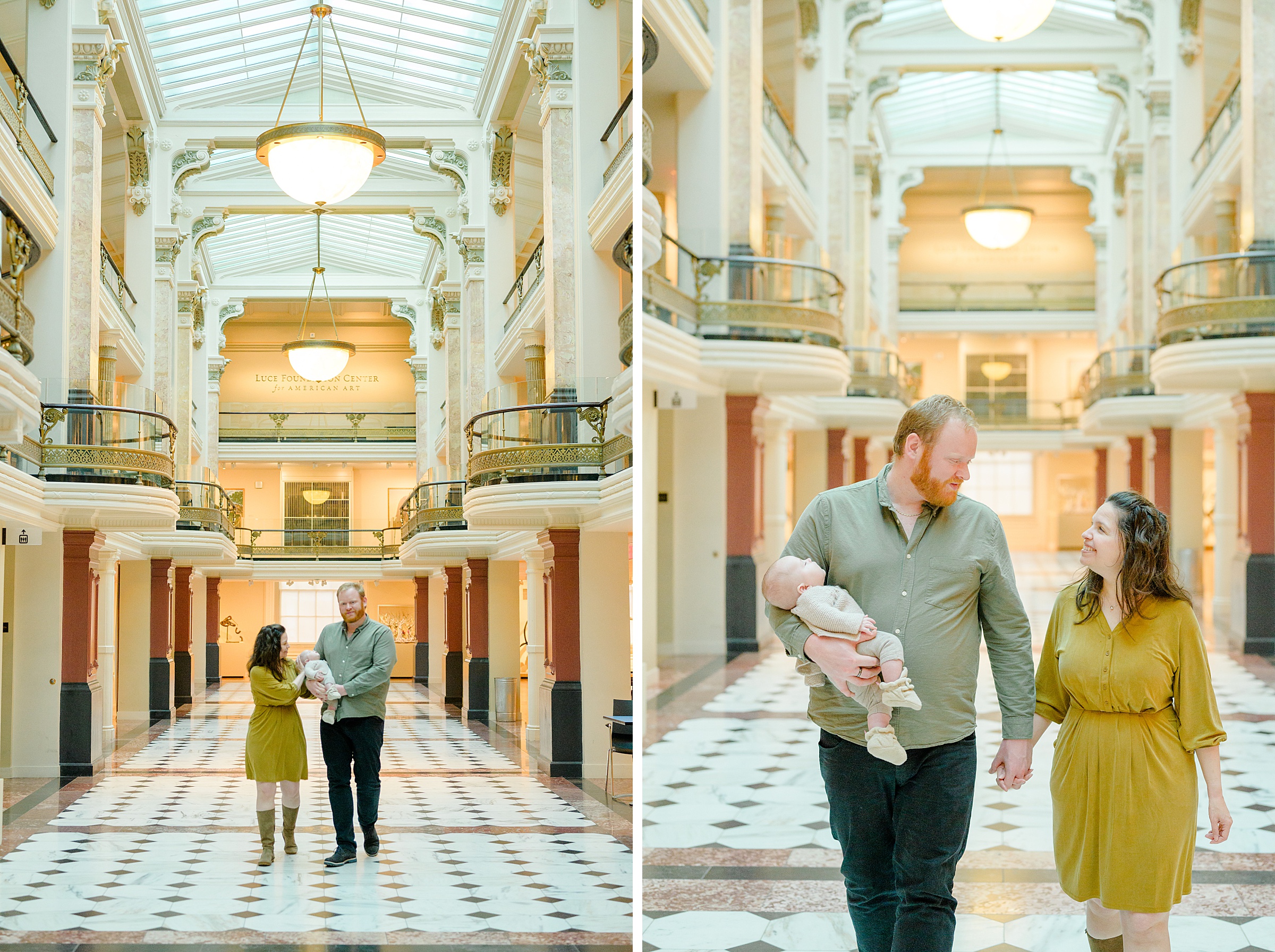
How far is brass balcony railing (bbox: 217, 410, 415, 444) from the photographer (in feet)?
14.5

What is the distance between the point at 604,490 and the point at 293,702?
1.28 metres

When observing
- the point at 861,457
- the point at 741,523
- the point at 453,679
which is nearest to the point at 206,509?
the point at 453,679

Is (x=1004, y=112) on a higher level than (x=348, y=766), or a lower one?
higher

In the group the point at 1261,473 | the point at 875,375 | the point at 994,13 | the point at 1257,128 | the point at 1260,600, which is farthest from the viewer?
the point at 875,375

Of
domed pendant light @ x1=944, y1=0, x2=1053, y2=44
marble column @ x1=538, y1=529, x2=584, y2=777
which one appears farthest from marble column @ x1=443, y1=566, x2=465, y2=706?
domed pendant light @ x1=944, y1=0, x2=1053, y2=44

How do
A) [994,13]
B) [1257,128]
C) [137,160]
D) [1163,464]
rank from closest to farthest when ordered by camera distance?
[137,160]
[1257,128]
[994,13]
[1163,464]

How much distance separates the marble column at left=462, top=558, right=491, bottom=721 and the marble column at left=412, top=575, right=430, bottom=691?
150 mm

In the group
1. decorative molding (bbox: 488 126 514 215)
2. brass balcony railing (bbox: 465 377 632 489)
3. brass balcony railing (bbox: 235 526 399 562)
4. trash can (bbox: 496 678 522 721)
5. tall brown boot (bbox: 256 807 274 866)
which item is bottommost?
tall brown boot (bbox: 256 807 274 866)

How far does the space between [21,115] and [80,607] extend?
5.55 ft

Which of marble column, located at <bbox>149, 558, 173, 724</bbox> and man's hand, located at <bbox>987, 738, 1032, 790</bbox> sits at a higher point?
marble column, located at <bbox>149, 558, 173, 724</bbox>

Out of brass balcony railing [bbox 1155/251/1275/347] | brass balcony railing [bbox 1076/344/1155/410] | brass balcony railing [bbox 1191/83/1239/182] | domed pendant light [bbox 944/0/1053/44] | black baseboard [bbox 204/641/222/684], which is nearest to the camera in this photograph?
black baseboard [bbox 204/641/222/684]

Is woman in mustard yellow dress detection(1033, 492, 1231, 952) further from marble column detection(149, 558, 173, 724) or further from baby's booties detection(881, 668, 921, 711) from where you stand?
marble column detection(149, 558, 173, 724)

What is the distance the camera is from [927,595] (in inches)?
115

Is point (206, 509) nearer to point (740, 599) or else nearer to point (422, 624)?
point (422, 624)
